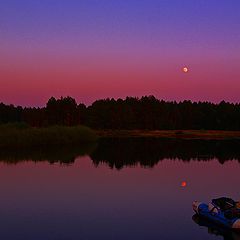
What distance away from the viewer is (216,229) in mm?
22031

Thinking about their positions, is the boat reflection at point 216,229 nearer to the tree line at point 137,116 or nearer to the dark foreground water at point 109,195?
the dark foreground water at point 109,195

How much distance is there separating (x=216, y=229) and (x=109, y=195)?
928 cm

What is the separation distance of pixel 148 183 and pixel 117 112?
326 feet

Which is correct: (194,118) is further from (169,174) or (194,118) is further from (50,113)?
(169,174)

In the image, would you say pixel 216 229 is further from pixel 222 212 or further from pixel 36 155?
pixel 36 155

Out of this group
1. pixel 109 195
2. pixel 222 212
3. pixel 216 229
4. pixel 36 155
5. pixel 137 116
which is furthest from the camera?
pixel 137 116

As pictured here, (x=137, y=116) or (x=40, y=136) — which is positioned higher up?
(x=137, y=116)

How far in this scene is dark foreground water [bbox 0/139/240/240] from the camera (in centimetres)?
2122

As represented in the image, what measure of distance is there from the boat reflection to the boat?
19 cm

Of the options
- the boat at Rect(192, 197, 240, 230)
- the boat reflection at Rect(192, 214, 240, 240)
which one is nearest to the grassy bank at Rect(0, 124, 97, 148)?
the boat at Rect(192, 197, 240, 230)

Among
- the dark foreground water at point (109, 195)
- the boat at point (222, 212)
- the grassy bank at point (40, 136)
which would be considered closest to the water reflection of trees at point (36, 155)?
the dark foreground water at point (109, 195)

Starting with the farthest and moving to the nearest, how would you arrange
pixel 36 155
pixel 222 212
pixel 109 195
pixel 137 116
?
pixel 137 116 < pixel 36 155 < pixel 109 195 < pixel 222 212

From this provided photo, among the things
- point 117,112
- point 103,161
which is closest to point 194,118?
point 117,112

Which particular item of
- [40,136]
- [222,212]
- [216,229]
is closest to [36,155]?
[40,136]
